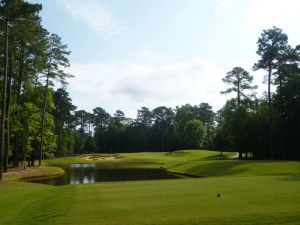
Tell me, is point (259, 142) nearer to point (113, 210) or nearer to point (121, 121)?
point (113, 210)

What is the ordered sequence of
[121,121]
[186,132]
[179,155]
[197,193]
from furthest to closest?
[121,121] → [186,132] → [179,155] → [197,193]

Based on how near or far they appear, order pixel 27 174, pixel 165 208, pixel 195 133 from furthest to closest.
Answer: pixel 195 133 → pixel 27 174 → pixel 165 208

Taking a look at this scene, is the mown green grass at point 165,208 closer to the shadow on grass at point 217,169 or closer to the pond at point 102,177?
the pond at point 102,177

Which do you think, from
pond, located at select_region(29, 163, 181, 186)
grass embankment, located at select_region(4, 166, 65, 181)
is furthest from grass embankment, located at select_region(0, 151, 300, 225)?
grass embankment, located at select_region(4, 166, 65, 181)

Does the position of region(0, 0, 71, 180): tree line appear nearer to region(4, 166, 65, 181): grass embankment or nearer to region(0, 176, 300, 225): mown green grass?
region(4, 166, 65, 181): grass embankment

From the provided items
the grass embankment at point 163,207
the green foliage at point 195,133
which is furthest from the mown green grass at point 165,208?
the green foliage at point 195,133

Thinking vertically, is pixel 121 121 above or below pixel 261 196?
above

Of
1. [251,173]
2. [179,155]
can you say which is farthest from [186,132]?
[251,173]

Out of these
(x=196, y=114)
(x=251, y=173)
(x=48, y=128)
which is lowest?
(x=251, y=173)

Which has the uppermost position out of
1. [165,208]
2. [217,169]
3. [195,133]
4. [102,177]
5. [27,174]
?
[195,133]

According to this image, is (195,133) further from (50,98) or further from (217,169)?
(217,169)

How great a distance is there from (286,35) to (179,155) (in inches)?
1886

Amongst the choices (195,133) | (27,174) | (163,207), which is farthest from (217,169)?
(195,133)

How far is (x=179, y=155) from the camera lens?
310 feet
